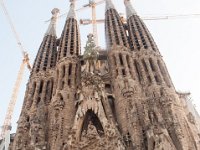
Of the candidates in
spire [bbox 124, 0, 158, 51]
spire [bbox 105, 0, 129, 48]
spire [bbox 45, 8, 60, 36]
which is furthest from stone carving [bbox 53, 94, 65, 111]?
spire [bbox 45, 8, 60, 36]

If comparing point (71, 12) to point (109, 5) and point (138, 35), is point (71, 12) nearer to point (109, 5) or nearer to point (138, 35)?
point (109, 5)

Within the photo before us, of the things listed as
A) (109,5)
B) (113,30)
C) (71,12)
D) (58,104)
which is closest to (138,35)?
(113,30)

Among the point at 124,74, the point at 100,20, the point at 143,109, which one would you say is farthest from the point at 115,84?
the point at 100,20

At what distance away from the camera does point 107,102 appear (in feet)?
80.5

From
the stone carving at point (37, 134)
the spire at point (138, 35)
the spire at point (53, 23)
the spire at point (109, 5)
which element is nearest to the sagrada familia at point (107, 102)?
the stone carving at point (37, 134)

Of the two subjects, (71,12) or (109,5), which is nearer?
(109,5)

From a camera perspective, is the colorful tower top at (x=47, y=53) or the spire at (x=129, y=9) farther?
the spire at (x=129, y=9)

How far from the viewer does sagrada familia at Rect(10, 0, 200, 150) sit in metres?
21.4

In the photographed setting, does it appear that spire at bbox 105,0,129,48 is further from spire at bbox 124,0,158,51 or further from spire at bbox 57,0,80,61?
spire at bbox 57,0,80,61

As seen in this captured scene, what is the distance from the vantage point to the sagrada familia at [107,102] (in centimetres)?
2142

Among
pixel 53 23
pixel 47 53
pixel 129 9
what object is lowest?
pixel 47 53

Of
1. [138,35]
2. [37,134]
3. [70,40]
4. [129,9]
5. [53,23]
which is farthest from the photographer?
[53,23]

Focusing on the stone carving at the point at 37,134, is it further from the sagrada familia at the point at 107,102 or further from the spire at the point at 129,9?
the spire at the point at 129,9

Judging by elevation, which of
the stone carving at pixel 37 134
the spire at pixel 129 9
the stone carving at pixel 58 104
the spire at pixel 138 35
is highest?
the spire at pixel 129 9
